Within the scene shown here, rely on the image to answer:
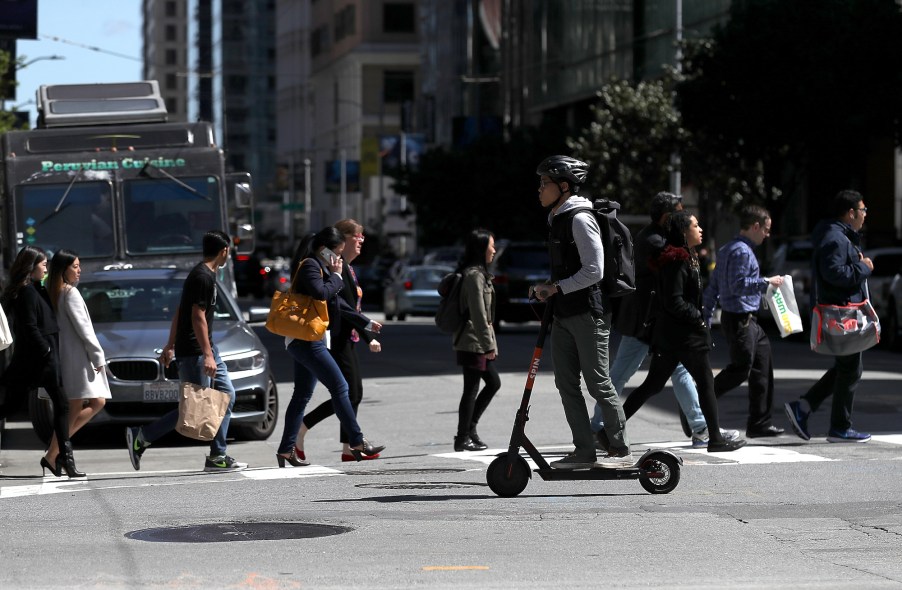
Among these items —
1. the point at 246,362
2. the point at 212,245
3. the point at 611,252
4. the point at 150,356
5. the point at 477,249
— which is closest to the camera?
the point at 611,252

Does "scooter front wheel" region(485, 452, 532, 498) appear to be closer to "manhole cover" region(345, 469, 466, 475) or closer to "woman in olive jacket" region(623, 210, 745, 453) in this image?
"manhole cover" region(345, 469, 466, 475)

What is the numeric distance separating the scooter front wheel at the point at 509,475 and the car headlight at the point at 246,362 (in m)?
5.17

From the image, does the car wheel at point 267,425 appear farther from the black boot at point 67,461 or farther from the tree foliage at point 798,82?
the tree foliage at point 798,82

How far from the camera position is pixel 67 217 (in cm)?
2048

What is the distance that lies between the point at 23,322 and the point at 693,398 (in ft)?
15.6


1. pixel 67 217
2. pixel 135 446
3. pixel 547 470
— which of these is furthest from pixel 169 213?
pixel 547 470

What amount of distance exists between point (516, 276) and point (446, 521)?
23721 mm

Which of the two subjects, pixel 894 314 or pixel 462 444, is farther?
pixel 894 314

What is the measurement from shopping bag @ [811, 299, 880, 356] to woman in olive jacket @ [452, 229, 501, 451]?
7.95 ft

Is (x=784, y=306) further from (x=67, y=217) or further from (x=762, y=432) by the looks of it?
(x=67, y=217)

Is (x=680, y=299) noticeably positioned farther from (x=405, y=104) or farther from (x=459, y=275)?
(x=405, y=104)

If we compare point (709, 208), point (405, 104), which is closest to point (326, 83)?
point (405, 104)

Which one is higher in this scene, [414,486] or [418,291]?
[414,486]

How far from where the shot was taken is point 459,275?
13922mm
